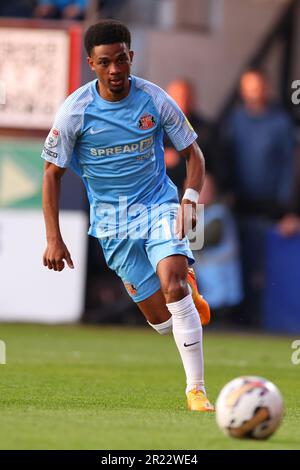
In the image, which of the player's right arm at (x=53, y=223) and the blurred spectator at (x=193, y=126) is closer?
the player's right arm at (x=53, y=223)

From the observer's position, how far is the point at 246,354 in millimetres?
13383

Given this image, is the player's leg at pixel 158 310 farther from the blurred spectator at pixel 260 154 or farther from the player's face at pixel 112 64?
the blurred spectator at pixel 260 154

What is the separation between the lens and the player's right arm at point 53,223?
845 centimetres

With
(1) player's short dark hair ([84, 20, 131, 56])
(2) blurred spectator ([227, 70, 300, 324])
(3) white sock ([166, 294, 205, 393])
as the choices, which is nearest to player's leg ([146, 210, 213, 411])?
(3) white sock ([166, 294, 205, 393])

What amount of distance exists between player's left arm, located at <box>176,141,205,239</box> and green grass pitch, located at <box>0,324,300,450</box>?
115 cm

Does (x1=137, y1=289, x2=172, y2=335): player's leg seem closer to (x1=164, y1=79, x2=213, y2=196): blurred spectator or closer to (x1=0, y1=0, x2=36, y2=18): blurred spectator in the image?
(x1=164, y1=79, x2=213, y2=196): blurred spectator

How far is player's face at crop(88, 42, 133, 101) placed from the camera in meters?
8.31

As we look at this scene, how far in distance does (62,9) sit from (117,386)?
7.84 m

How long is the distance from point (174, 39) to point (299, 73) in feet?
5.82

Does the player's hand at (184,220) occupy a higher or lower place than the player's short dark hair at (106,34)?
lower

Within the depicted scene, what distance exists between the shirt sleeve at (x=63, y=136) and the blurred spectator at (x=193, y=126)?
7178 millimetres

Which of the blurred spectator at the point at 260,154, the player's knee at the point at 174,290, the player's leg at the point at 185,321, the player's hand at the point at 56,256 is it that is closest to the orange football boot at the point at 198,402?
the player's leg at the point at 185,321

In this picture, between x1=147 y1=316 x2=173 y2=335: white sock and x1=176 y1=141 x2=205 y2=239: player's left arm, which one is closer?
x1=176 y1=141 x2=205 y2=239: player's left arm

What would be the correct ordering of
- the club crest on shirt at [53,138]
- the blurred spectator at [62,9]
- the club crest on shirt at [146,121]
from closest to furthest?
the club crest on shirt at [53,138], the club crest on shirt at [146,121], the blurred spectator at [62,9]
